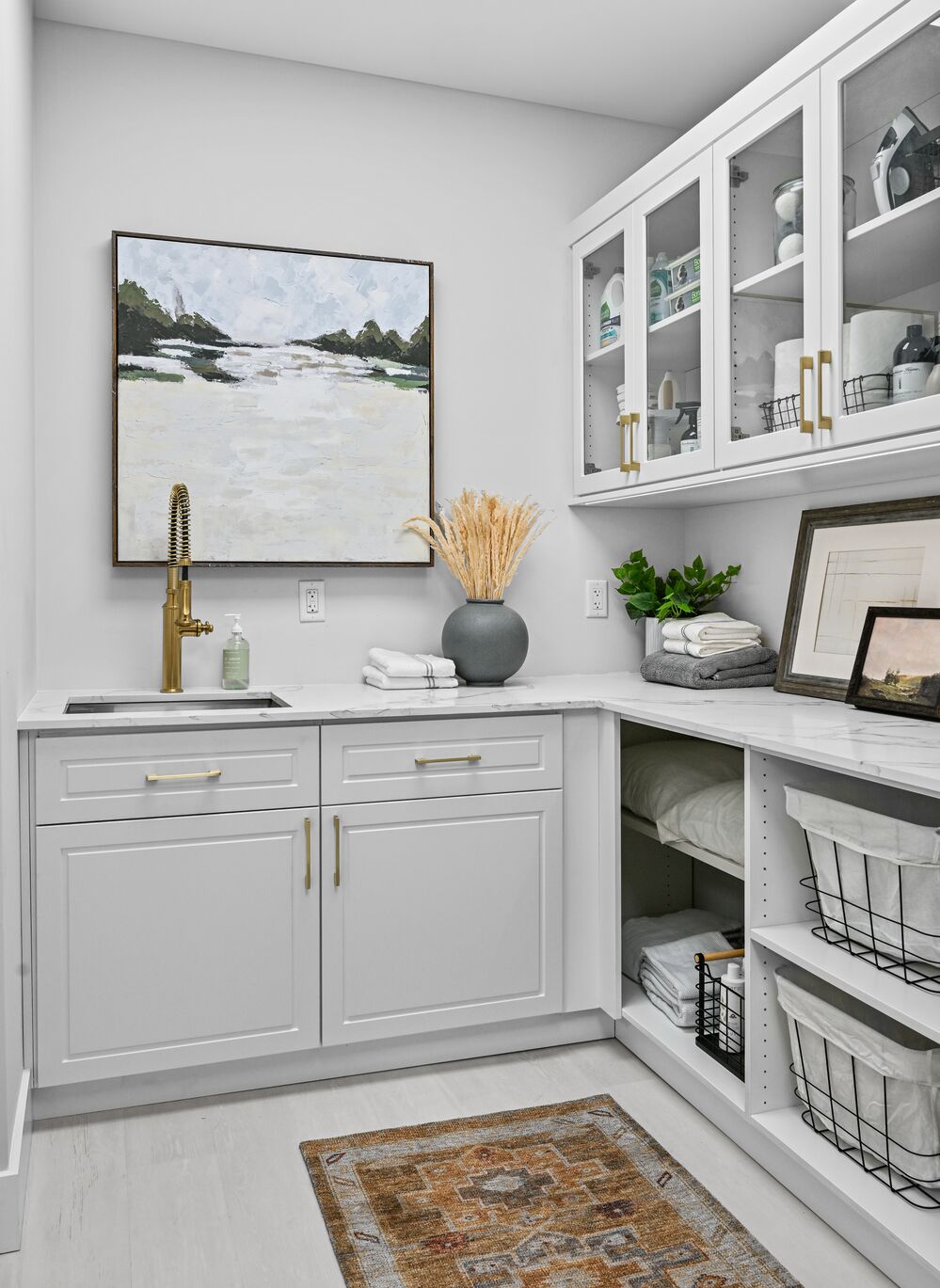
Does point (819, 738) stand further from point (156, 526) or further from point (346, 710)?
point (156, 526)

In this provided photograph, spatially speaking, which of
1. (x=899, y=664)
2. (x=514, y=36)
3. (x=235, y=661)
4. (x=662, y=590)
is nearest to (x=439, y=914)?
(x=235, y=661)

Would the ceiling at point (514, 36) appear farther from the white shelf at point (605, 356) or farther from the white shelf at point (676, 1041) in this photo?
the white shelf at point (676, 1041)

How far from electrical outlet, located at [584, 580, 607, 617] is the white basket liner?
1.34 m

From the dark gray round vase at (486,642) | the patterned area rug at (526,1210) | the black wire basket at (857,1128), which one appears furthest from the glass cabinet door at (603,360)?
the patterned area rug at (526,1210)

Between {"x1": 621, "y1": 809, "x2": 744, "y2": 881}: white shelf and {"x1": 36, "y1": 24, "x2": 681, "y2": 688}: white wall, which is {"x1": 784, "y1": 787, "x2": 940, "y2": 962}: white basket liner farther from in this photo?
{"x1": 36, "y1": 24, "x2": 681, "y2": 688}: white wall

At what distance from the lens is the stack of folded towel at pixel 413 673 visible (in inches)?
99.7

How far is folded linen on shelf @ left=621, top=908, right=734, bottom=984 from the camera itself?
2557 millimetres

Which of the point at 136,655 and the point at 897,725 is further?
the point at 136,655

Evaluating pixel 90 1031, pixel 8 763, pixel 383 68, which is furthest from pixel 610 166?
pixel 90 1031

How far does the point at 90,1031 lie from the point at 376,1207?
27.8 inches

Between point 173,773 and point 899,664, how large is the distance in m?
1.54

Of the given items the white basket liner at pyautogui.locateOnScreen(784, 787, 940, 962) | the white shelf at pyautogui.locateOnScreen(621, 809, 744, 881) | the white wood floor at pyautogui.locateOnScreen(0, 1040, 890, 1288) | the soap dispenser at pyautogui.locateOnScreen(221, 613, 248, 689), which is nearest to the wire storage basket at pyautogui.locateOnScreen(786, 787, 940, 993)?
the white basket liner at pyautogui.locateOnScreen(784, 787, 940, 962)

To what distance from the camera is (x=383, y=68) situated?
2.74 meters

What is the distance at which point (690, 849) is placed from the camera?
2305 mm
